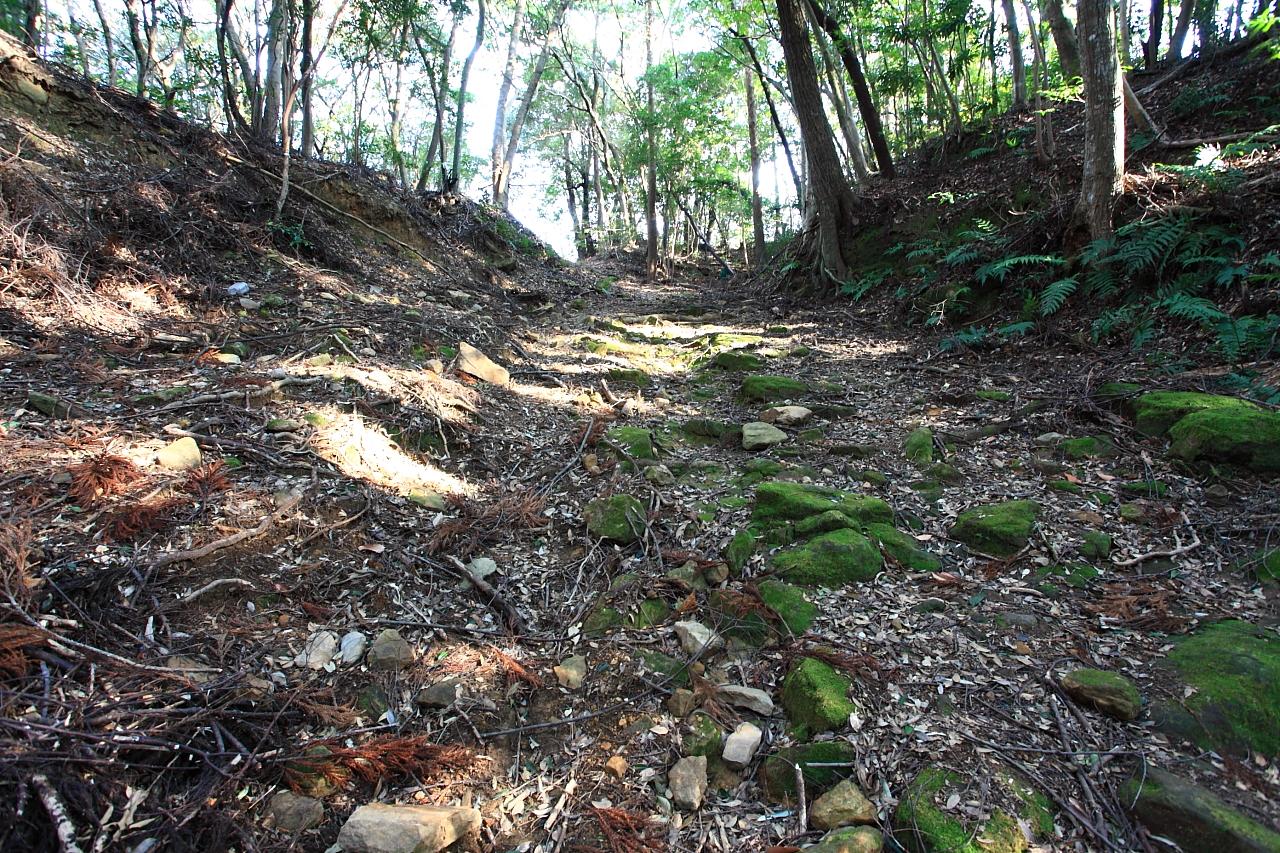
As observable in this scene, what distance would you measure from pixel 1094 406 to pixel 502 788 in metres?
5.08

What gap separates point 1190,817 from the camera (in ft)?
6.23

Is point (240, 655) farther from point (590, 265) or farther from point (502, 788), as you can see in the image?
point (590, 265)

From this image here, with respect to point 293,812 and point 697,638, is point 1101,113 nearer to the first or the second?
point 697,638

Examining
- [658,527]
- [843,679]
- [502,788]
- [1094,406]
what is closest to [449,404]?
[658,527]

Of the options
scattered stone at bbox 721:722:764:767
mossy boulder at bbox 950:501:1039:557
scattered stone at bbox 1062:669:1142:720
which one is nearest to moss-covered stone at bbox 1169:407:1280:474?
mossy boulder at bbox 950:501:1039:557

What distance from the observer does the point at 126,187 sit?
5922 mm

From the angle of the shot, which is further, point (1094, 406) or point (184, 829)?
point (1094, 406)

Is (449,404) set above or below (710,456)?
above

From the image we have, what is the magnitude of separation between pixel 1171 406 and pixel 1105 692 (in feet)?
9.86

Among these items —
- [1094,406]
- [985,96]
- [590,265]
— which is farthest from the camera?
[590,265]

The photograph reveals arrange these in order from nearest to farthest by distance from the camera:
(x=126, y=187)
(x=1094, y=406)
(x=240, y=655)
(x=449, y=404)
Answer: (x=240, y=655) < (x=1094, y=406) < (x=449, y=404) < (x=126, y=187)

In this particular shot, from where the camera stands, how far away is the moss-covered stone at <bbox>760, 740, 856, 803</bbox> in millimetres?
2258

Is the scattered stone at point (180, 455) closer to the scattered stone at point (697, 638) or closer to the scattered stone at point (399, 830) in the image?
the scattered stone at point (399, 830)

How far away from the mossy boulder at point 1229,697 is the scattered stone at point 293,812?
3167 mm
